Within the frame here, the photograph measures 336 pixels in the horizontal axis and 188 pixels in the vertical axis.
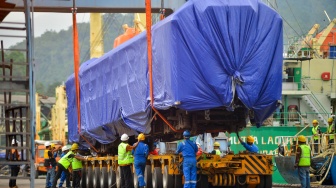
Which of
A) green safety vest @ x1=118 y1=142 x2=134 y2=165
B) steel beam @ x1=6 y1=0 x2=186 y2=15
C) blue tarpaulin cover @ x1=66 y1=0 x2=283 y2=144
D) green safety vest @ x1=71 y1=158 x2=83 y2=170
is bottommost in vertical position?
green safety vest @ x1=71 y1=158 x2=83 y2=170

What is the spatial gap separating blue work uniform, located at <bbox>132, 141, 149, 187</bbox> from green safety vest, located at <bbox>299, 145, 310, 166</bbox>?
3.70 meters

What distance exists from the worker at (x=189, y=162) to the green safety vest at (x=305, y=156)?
3122 mm

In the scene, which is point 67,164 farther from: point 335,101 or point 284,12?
point 284,12

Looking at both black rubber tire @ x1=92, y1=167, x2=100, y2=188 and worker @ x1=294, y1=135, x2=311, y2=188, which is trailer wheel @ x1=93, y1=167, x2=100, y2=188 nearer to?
black rubber tire @ x1=92, y1=167, x2=100, y2=188

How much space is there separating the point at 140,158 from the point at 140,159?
0.08 ft

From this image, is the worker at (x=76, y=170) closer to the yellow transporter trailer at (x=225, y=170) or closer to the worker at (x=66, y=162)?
the worker at (x=66, y=162)

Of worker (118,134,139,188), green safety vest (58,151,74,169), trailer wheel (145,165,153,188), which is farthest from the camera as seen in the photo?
green safety vest (58,151,74,169)

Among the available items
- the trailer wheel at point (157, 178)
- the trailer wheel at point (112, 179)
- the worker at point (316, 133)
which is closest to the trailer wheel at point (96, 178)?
the trailer wheel at point (112, 179)

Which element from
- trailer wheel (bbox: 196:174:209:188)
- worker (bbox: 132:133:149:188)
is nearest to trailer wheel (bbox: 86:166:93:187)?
worker (bbox: 132:133:149:188)

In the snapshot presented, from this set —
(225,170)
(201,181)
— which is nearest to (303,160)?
(225,170)

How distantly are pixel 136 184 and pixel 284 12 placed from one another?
80.8 feet

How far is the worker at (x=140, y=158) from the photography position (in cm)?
2302

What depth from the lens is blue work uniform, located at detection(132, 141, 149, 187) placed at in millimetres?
23016

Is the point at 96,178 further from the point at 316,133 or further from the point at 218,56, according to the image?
the point at 218,56
